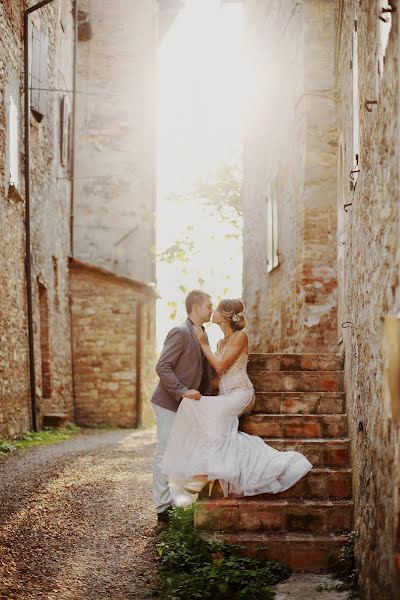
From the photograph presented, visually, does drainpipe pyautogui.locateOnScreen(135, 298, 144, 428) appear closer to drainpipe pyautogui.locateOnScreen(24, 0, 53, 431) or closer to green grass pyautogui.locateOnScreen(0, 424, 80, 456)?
green grass pyautogui.locateOnScreen(0, 424, 80, 456)

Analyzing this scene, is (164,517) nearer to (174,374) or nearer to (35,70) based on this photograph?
(174,374)

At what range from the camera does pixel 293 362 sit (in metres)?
6.69

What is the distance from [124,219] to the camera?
1830 centimetres

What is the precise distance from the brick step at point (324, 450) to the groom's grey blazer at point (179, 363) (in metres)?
0.82

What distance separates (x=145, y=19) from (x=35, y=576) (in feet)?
56.2

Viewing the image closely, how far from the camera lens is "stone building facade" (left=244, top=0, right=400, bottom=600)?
350 cm

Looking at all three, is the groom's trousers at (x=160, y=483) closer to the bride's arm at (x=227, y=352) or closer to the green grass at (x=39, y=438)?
the bride's arm at (x=227, y=352)

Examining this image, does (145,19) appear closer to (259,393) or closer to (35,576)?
(259,393)

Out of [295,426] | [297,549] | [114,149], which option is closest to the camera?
[297,549]

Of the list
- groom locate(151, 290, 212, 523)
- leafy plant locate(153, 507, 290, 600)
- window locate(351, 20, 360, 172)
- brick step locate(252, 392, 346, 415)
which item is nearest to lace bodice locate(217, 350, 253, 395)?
groom locate(151, 290, 212, 523)

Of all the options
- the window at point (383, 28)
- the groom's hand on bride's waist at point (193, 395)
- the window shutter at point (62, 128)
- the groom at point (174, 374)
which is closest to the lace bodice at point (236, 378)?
the groom at point (174, 374)

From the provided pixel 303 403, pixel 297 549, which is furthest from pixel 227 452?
pixel 303 403

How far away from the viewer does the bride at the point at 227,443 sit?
5297mm

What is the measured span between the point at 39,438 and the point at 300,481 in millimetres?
6530
